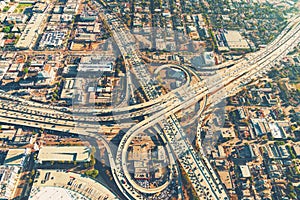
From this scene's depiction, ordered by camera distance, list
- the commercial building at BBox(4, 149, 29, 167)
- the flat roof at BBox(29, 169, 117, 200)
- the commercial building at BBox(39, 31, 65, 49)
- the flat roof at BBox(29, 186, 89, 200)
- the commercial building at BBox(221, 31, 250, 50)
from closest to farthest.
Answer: the flat roof at BBox(29, 186, 89, 200) < the flat roof at BBox(29, 169, 117, 200) < the commercial building at BBox(4, 149, 29, 167) < the commercial building at BBox(39, 31, 65, 49) < the commercial building at BBox(221, 31, 250, 50)

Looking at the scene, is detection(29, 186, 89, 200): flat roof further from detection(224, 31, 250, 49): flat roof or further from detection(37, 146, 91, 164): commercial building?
detection(224, 31, 250, 49): flat roof

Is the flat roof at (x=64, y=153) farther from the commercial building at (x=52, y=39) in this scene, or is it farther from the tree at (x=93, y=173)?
the commercial building at (x=52, y=39)

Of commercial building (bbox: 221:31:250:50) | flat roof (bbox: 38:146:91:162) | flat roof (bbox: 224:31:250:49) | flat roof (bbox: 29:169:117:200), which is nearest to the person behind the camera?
flat roof (bbox: 29:169:117:200)

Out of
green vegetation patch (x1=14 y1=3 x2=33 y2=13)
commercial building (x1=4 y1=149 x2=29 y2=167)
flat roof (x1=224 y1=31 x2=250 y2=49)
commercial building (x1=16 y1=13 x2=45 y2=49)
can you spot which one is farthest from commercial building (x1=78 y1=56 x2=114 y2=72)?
green vegetation patch (x1=14 y1=3 x2=33 y2=13)

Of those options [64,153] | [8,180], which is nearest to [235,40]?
[64,153]

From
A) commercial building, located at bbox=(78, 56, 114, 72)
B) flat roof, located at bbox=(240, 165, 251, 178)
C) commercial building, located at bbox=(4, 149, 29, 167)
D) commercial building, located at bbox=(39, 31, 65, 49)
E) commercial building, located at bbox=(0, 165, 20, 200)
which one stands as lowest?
commercial building, located at bbox=(0, 165, 20, 200)

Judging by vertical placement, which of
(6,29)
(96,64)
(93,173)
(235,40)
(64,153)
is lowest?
(93,173)

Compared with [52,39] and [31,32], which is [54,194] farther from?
[31,32]

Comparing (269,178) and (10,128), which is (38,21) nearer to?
(10,128)
